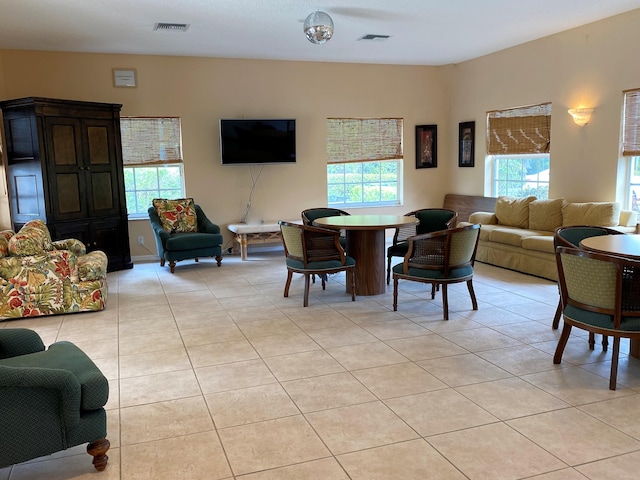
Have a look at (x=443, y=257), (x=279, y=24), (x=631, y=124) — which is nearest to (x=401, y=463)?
(x=443, y=257)

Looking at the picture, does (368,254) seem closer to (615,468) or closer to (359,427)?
(359,427)

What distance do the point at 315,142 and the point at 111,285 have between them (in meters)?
3.62

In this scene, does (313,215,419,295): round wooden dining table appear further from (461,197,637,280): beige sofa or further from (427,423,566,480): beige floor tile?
(427,423,566,480): beige floor tile

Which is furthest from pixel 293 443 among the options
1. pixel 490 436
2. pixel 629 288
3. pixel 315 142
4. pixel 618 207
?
pixel 315 142

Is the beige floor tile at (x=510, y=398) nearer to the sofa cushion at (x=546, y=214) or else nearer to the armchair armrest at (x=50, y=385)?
the armchair armrest at (x=50, y=385)

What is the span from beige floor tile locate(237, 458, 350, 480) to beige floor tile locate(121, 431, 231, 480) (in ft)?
0.53

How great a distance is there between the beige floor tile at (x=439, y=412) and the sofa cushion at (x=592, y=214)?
3.61 metres

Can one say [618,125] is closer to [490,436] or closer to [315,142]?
A: [315,142]

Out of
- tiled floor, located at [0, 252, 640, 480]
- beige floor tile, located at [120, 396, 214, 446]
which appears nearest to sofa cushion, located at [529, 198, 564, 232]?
tiled floor, located at [0, 252, 640, 480]

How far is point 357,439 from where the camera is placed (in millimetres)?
2695

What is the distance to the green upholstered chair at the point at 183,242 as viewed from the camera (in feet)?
22.2

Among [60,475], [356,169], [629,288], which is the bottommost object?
[60,475]

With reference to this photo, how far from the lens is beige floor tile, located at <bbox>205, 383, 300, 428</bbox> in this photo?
9.64ft

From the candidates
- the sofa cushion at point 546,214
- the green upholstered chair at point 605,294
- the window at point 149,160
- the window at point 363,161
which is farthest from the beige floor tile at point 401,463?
the window at point 363,161
